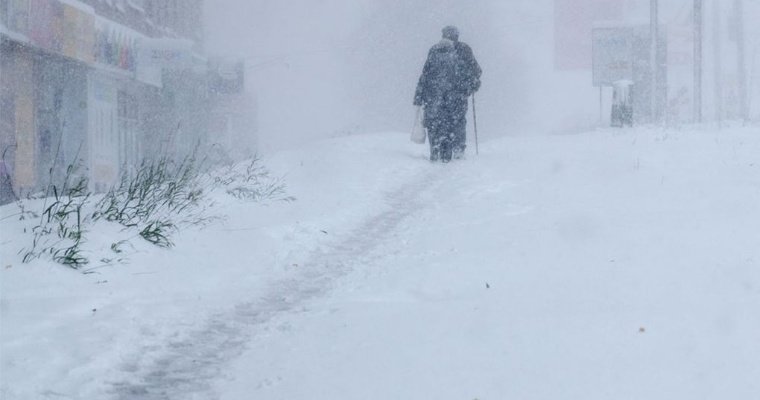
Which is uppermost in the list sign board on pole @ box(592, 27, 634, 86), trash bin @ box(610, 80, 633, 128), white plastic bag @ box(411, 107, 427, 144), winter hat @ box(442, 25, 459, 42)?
sign board on pole @ box(592, 27, 634, 86)

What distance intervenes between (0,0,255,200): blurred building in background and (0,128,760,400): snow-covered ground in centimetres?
748

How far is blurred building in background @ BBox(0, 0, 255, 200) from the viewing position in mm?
18281

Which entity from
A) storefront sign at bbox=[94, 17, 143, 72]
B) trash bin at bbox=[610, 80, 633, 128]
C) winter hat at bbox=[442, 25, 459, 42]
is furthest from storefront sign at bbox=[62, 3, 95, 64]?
trash bin at bbox=[610, 80, 633, 128]

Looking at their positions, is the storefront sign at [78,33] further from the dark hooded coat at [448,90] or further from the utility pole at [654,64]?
the utility pole at [654,64]

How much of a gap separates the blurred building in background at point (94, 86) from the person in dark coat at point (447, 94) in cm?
303

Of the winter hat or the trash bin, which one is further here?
the trash bin

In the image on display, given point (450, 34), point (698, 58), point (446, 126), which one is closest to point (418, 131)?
point (446, 126)

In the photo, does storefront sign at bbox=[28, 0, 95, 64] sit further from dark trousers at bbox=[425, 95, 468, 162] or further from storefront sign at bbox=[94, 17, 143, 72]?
dark trousers at bbox=[425, 95, 468, 162]

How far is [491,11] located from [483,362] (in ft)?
142

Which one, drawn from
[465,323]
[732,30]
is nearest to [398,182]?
[465,323]

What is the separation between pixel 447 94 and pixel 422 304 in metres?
8.74

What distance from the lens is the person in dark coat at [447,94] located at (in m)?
13.8

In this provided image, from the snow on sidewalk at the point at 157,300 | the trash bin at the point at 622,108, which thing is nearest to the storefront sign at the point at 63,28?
the trash bin at the point at 622,108

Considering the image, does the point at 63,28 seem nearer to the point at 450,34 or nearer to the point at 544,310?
the point at 450,34
